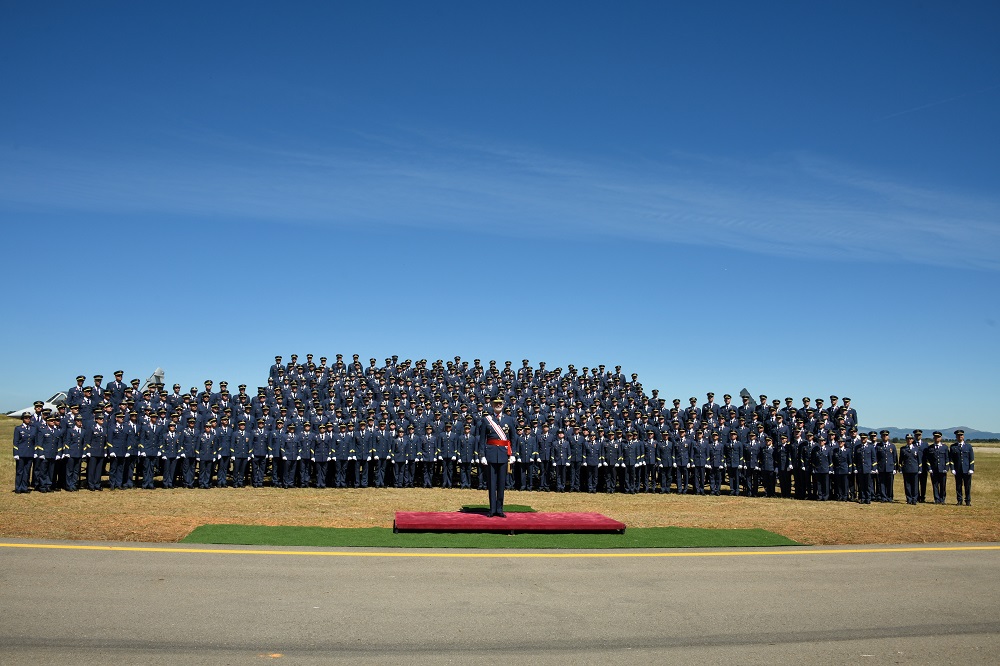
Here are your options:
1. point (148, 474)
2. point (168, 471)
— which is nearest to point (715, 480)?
point (168, 471)

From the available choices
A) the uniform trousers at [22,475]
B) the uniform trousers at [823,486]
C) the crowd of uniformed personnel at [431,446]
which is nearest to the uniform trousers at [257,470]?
the crowd of uniformed personnel at [431,446]

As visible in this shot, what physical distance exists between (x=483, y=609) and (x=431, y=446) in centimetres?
1360

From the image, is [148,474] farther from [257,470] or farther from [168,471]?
[257,470]

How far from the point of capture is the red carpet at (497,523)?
37.2ft

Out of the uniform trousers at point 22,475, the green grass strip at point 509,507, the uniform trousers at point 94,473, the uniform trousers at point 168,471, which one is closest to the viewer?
the green grass strip at point 509,507

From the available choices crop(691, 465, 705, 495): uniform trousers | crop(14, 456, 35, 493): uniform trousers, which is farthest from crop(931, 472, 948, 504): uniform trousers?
crop(14, 456, 35, 493): uniform trousers

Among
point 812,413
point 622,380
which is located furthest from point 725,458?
point 622,380

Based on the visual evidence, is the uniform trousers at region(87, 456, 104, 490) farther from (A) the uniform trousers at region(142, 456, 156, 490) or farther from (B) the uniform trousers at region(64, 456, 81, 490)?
(A) the uniform trousers at region(142, 456, 156, 490)

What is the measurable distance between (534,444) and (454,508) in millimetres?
5505

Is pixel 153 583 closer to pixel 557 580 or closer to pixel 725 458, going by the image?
pixel 557 580

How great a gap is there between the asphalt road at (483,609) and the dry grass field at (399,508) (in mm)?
1899

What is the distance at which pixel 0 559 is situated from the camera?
8.59 metres

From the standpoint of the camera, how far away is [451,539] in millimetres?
10844

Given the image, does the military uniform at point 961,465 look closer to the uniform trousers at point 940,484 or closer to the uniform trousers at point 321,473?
the uniform trousers at point 940,484
